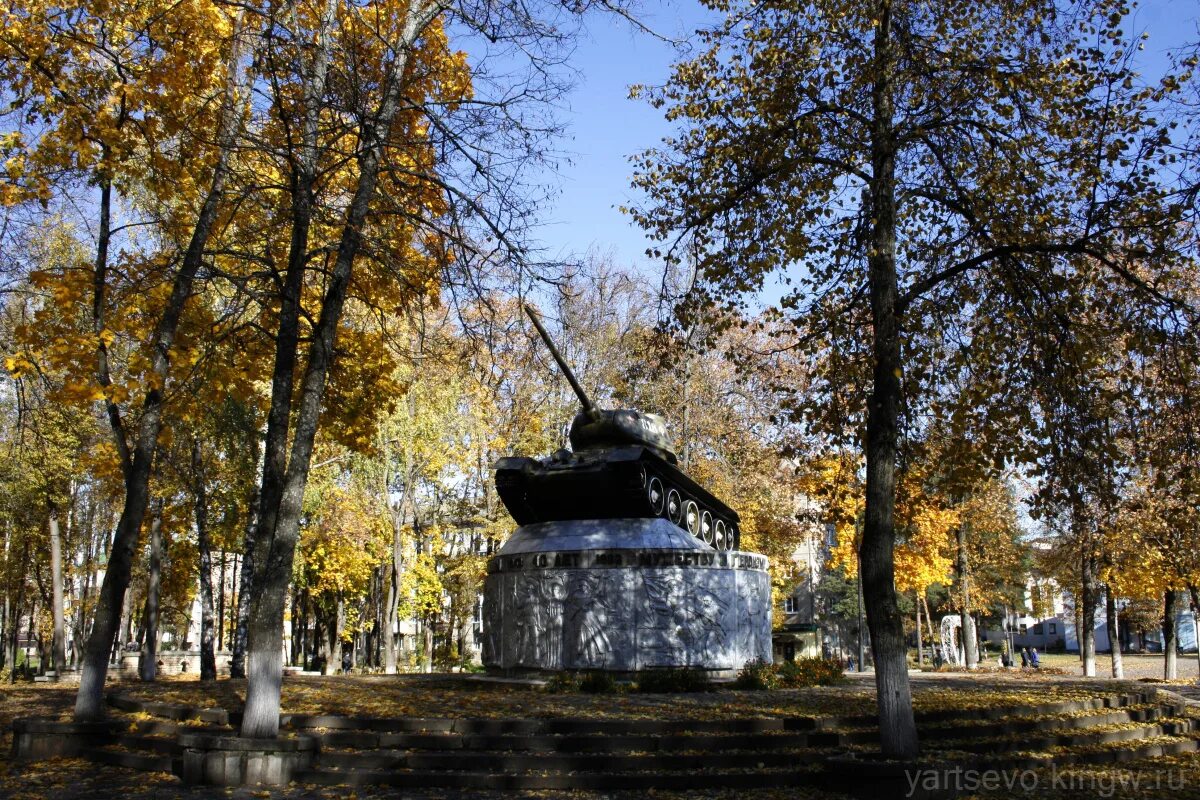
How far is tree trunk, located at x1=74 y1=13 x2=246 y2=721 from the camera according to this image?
9.93m

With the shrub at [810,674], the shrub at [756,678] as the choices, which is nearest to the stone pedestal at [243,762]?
the shrub at [756,678]

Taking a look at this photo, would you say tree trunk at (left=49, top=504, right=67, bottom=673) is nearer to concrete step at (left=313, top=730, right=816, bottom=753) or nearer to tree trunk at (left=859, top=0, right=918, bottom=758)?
concrete step at (left=313, top=730, right=816, bottom=753)

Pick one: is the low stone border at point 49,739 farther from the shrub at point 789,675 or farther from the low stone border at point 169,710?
the shrub at point 789,675

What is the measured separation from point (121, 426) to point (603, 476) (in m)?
6.91

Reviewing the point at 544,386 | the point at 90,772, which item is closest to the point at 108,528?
the point at 544,386

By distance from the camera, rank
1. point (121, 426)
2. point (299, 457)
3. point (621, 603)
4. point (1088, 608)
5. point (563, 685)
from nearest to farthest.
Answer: point (299, 457)
point (121, 426)
point (563, 685)
point (621, 603)
point (1088, 608)

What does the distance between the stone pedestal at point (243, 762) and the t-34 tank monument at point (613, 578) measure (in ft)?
19.2

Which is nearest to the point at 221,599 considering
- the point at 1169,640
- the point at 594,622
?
the point at 594,622

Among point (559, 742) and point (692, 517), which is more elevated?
point (692, 517)

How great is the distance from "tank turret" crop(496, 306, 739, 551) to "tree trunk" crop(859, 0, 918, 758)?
5735 millimetres

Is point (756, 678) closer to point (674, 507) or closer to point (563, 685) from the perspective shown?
→ point (563, 685)

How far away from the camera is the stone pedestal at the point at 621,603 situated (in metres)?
13.6

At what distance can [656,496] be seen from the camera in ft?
49.9

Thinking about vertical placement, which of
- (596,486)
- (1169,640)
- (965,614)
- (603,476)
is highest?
(603,476)
